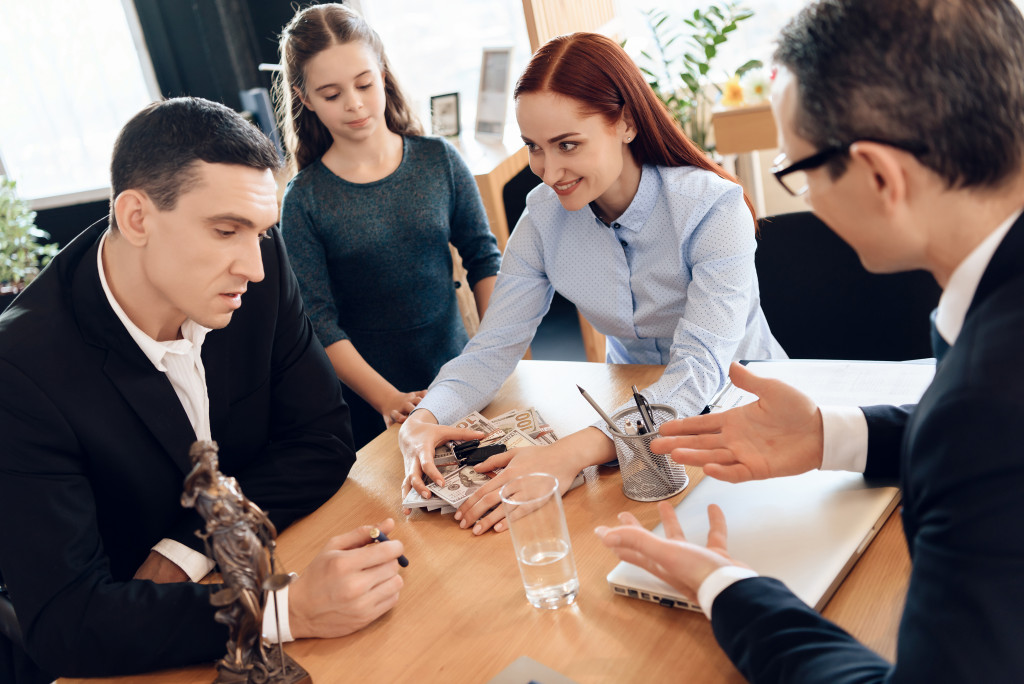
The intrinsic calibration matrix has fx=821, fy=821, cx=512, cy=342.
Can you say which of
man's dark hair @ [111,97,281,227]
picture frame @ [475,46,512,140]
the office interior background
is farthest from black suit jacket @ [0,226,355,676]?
the office interior background

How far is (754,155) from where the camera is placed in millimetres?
3904

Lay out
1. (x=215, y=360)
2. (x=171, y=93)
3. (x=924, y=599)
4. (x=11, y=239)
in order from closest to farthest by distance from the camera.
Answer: (x=924, y=599), (x=215, y=360), (x=11, y=239), (x=171, y=93)

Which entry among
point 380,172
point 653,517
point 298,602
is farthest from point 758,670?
point 380,172

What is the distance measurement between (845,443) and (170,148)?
106 cm

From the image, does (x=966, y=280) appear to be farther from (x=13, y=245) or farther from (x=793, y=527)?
(x=13, y=245)

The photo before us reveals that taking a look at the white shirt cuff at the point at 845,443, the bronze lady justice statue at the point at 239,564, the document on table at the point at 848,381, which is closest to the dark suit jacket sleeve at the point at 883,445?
the white shirt cuff at the point at 845,443

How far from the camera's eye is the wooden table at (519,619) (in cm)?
89

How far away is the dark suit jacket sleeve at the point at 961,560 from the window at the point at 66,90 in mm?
4067

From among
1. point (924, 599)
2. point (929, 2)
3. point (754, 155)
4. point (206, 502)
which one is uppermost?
point (929, 2)

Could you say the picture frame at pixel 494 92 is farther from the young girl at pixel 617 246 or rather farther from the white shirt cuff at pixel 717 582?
the white shirt cuff at pixel 717 582

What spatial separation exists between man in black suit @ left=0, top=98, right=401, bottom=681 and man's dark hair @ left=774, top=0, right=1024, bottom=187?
0.77 meters

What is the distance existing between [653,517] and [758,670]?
1.15 ft

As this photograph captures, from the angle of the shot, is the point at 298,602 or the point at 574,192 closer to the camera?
the point at 298,602

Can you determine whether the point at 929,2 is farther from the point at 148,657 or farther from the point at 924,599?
the point at 148,657
